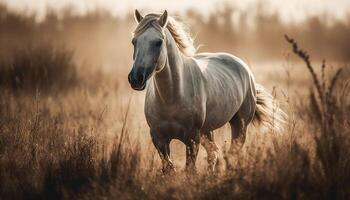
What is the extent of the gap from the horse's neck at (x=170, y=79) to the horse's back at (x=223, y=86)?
0.50m

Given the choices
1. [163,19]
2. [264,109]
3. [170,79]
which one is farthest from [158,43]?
[264,109]

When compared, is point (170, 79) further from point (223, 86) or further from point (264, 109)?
point (264, 109)

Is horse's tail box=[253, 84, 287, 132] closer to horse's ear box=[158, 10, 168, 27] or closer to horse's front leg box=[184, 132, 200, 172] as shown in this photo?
horse's front leg box=[184, 132, 200, 172]

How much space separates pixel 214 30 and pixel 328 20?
6047 millimetres

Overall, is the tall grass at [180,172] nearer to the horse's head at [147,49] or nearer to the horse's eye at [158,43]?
the horse's head at [147,49]

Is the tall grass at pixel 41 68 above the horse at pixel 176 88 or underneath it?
above

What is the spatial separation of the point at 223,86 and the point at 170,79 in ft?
3.26

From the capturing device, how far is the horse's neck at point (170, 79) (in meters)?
4.79

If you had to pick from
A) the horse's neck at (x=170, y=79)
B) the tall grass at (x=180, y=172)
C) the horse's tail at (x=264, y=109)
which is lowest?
the tall grass at (x=180, y=172)

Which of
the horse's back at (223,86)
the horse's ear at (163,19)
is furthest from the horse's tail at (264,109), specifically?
the horse's ear at (163,19)

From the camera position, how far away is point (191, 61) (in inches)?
206

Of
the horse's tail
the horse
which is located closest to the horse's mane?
the horse

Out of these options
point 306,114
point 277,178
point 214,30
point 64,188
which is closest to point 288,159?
point 277,178

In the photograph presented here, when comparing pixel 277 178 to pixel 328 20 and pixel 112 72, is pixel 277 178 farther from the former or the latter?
pixel 328 20
